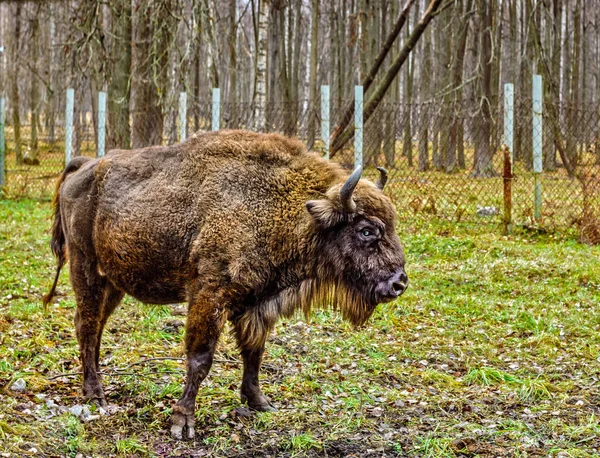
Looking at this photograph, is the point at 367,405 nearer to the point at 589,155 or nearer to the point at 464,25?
the point at 589,155

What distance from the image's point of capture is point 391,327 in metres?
7.78

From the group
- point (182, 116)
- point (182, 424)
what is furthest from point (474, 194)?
point (182, 424)

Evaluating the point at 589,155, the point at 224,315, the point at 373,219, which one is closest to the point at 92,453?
the point at 224,315

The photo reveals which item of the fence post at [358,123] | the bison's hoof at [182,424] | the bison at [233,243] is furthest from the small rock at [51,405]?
the fence post at [358,123]

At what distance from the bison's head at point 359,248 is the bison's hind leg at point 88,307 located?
185 cm

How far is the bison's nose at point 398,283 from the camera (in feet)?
16.6

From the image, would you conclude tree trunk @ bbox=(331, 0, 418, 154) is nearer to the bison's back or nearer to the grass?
the grass

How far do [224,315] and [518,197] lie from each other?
9.40 metres

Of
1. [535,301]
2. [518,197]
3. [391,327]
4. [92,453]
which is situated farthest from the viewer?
[518,197]

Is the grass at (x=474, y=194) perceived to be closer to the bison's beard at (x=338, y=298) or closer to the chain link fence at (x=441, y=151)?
the chain link fence at (x=441, y=151)

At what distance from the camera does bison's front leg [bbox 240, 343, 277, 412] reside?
5.53 metres

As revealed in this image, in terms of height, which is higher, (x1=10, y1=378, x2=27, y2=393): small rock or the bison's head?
the bison's head

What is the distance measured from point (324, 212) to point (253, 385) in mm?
1485

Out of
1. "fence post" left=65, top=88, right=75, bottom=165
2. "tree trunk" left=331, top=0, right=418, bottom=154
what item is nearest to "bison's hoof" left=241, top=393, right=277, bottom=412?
"tree trunk" left=331, top=0, right=418, bottom=154
